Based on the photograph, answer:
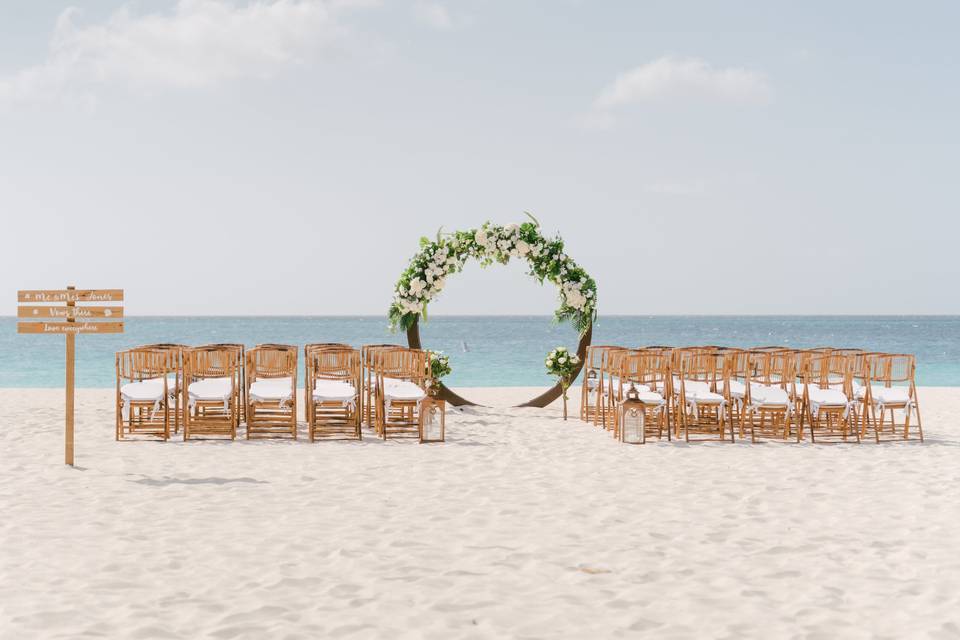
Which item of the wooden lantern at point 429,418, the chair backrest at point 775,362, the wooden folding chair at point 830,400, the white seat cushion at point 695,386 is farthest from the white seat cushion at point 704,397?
the wooden lantern at point 429,418

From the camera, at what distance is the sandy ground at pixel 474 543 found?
4.05 meters

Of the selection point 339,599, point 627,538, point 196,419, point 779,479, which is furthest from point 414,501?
point 196,419

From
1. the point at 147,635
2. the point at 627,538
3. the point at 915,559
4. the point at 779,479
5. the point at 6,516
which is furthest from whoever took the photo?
the point at 779,479

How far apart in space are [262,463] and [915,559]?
5.96m

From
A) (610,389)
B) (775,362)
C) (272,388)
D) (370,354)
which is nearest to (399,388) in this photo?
(370,354)

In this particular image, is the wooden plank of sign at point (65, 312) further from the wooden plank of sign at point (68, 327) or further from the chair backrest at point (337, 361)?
the chair backrest at point (337, 361)

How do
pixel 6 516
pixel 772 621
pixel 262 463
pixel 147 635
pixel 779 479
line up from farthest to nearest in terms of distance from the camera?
pixel 262 463, pixel 779 479, pixel 6 516, pixel 772 621, pixel 147 635

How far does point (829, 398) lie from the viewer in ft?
33.7

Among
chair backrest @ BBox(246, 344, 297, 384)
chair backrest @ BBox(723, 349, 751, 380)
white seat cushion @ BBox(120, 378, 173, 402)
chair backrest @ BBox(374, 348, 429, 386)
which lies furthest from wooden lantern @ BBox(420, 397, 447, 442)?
chair backrest @ BBox(723, 349, 751, 380)

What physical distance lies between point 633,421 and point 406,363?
326cm

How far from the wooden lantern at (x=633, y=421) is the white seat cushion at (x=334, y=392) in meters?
3.33

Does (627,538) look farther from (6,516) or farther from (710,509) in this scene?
(6,516)

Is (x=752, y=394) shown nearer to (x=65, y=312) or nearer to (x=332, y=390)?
(x=332, y=390)

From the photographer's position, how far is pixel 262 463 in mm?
8281
